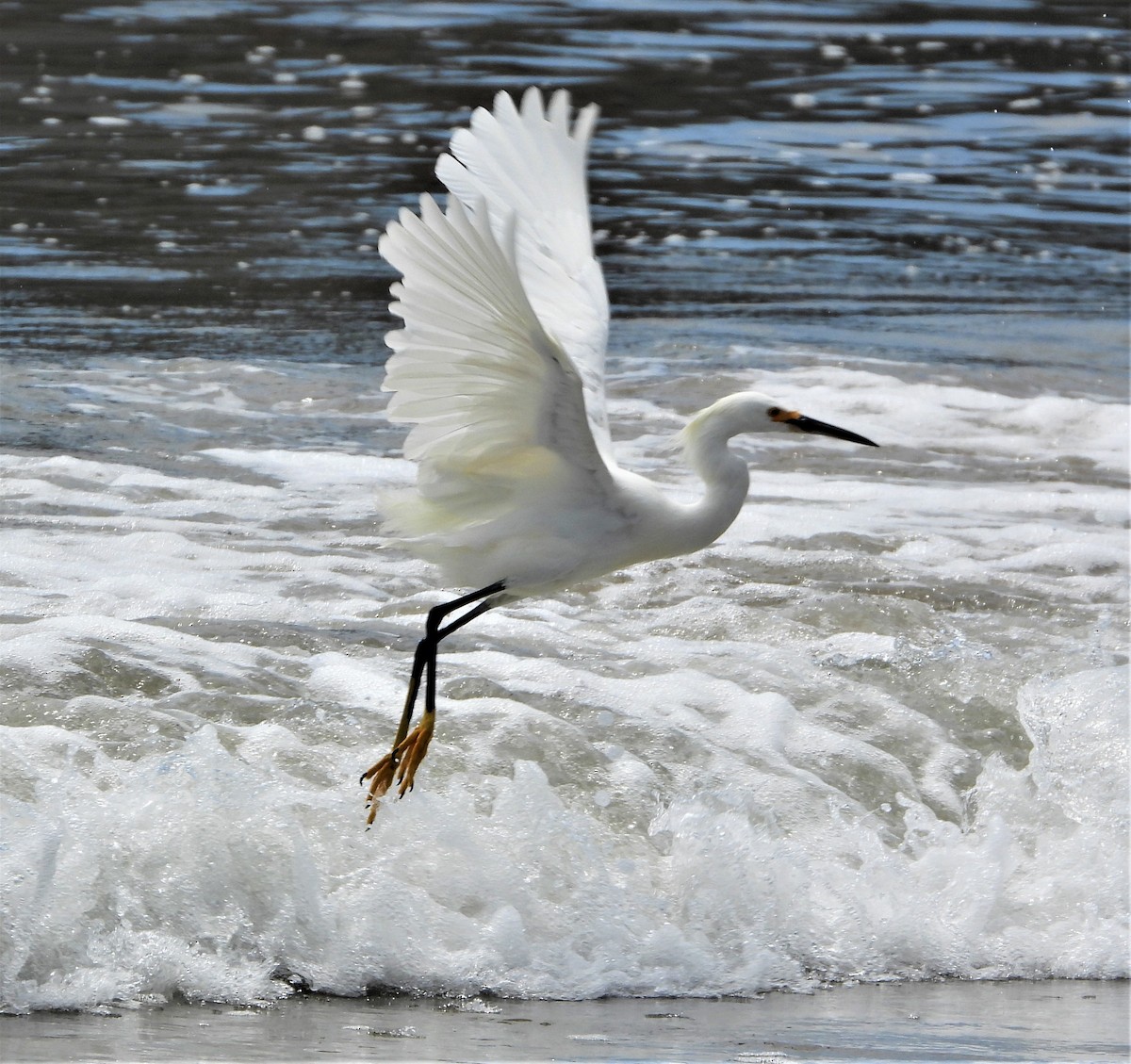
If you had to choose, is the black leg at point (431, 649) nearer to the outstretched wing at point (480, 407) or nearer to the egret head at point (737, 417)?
the outstretched wing at point (480, 407)

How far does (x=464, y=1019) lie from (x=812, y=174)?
34.9 feet

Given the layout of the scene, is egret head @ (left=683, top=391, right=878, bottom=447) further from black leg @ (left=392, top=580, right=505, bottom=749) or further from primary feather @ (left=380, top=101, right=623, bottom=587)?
black leg @ (left=392, top=580, right=505, bottom=749)

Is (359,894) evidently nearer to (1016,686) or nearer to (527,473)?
(527,473)

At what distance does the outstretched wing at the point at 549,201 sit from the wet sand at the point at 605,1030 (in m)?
1.67

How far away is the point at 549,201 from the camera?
5551 millimetres

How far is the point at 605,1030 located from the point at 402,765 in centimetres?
106

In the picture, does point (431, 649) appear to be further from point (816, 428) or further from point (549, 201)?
point (549, 201)

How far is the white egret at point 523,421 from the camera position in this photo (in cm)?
456

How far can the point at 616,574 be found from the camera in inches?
272

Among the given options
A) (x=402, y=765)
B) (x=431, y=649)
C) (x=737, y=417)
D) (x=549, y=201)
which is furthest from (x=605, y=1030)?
(x=549, y=201)

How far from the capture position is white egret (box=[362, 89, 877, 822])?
4562 millimetres

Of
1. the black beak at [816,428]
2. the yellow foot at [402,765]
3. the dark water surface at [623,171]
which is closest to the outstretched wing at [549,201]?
the black beak at [816,428]

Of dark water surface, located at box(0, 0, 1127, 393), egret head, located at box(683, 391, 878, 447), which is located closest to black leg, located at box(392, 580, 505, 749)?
egret head, located at box(683, 391, 878, 447)

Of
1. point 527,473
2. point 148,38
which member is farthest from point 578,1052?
point 148,38
